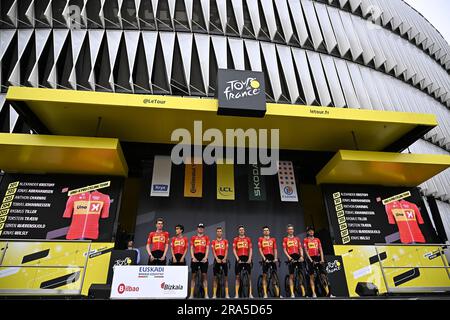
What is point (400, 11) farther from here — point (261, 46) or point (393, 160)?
point (393, 160)

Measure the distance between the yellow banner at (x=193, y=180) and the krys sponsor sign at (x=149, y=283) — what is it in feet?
18.0

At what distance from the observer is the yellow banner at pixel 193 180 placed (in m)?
13.3

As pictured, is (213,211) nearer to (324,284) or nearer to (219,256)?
(219,256)

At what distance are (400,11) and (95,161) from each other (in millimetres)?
30936

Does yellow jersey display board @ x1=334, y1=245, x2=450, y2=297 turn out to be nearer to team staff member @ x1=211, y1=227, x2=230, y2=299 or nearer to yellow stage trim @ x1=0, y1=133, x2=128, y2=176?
team staff member @ x1=211, y1=227, x2=230, y2=299

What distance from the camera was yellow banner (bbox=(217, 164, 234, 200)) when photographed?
13406mm

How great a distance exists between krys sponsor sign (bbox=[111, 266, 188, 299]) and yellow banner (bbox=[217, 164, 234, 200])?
565 centimetres

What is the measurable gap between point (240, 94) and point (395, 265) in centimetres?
797

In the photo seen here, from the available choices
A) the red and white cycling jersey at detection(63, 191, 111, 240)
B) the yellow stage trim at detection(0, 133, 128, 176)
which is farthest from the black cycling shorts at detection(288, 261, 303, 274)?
the yellow stage trim at detection(0, 133, 128, 176)

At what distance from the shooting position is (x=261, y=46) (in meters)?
22.4

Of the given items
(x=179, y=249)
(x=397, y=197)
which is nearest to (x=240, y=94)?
(x=179, y=249)

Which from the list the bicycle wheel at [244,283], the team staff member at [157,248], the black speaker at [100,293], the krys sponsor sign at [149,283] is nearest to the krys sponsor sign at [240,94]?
the team staff member at [157,248]

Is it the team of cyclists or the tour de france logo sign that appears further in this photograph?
the tour de france logo sign

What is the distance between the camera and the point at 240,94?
11320 millimetres
